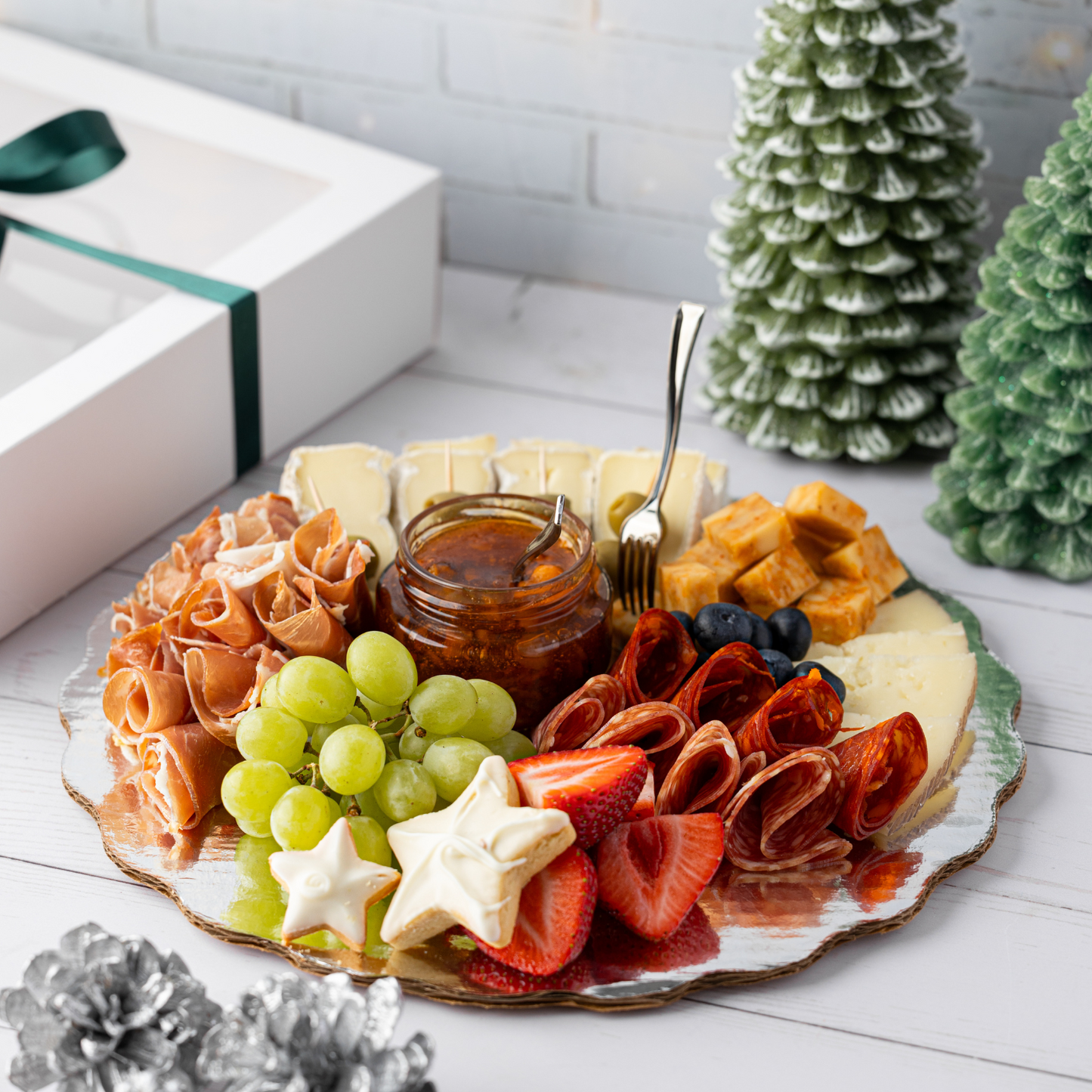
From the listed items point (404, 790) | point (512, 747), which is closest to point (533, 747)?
point (512, 747)

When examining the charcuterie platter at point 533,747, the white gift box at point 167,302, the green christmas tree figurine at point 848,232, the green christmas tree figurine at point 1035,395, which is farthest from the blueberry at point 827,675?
the white gift box at point 167,302

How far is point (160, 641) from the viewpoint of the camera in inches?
36.1

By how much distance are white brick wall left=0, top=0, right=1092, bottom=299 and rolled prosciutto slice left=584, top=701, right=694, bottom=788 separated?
85 cm

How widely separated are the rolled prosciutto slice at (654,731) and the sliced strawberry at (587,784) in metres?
0.04

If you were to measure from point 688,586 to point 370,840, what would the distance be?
34 centimetres

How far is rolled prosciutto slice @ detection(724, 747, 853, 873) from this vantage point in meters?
0.82

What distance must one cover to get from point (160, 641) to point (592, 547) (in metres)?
0.32

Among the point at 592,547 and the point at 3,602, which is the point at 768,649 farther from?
the point at 3,602

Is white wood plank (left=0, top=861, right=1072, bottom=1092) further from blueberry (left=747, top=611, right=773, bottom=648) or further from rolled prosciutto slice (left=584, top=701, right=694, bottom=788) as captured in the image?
blueberry (left=747, top=611, right=773, bottom=648)

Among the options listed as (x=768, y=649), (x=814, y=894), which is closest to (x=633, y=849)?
(x=814, y=894)

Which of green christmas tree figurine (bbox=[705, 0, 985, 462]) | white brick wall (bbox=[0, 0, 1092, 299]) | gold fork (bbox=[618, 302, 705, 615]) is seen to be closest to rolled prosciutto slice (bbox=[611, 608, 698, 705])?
gold fork (bbox=[618, 302, 705, 615])

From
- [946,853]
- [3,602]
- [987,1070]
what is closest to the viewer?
[987,1070]

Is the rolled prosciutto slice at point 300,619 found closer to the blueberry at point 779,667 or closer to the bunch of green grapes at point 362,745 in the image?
the bunch of green grapes at point 362,745

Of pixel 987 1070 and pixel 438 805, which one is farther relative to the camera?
pixel 438 805
